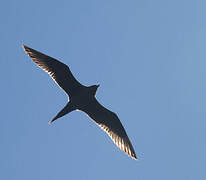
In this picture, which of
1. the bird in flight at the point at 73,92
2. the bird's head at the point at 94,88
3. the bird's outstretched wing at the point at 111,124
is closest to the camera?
the bird in flight at the point at 73,92

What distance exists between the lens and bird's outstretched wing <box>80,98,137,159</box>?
30.5 meters

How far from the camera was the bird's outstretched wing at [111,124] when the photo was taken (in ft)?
100

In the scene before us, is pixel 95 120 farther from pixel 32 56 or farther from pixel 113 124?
pixel 32 56

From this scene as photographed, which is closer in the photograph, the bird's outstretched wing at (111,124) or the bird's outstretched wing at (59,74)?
the bird's outstretched wing at (59,74)

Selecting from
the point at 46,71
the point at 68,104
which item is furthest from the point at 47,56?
the point at 68,104

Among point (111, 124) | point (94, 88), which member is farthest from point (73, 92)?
point (111, 124)

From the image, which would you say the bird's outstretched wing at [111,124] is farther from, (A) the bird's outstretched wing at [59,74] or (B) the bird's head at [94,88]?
(A) the bird's outstretched wing at [59,74]

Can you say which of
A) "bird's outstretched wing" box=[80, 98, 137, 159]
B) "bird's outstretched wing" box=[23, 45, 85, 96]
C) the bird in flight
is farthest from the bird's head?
"bird's outstretched wing" box=[80, 98, 137, 159]

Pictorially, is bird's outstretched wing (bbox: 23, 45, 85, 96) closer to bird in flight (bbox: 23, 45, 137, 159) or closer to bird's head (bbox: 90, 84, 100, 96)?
bird in flight (bbox: 23, 45, 137, 159)

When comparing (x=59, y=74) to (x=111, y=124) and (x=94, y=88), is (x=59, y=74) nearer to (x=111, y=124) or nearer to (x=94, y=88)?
(x=94, y=88)

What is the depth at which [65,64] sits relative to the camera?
29234mm

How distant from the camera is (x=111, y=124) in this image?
31.0 meters

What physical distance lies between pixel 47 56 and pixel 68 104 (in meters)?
2.78

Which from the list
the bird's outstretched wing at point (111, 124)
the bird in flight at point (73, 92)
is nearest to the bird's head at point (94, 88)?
the bird in flight at point (73, 92)
